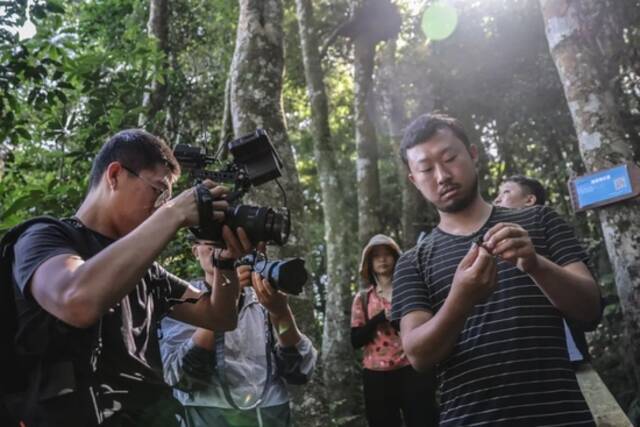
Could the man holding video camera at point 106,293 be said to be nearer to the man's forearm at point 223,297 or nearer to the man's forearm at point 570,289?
the man's forearm at point 223,297

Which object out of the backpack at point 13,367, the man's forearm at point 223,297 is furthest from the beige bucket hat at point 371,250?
the backpack at point 13,367

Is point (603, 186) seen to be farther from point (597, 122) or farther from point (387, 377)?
point (387, 377)

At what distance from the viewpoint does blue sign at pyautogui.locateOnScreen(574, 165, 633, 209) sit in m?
4.41

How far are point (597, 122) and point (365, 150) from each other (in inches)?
208

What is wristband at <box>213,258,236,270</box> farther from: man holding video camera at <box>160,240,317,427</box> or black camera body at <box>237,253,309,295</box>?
man holding video camera at <box>160,240,317,427</box>

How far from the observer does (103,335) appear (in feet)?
6.52

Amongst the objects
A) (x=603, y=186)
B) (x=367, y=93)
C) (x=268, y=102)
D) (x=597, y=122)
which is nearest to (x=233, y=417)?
(x=268, y=102)

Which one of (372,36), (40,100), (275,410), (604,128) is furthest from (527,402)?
(372,36)

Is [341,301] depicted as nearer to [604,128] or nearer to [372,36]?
[604,128]

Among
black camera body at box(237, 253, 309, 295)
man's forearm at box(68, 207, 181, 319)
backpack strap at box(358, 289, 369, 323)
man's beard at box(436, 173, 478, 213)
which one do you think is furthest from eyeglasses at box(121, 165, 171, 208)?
backpack strap at box(358, 289, 369, 323)

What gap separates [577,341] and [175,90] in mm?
5934

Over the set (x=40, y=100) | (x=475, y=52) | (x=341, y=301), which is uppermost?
(x=475, y=52)

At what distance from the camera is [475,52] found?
12242 mm

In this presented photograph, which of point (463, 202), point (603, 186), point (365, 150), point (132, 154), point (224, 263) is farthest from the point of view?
point (365, 150)
